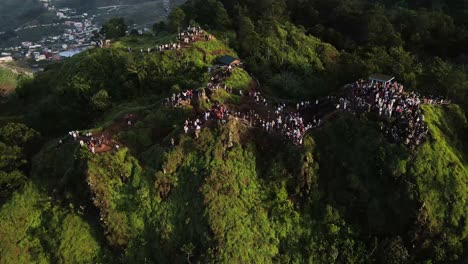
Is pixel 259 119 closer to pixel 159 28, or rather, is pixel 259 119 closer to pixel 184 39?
A: pixel 184 39

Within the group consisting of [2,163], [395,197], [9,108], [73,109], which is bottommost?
[9,108]

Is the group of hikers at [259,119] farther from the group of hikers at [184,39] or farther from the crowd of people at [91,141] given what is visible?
the group of hikers at [184,39]

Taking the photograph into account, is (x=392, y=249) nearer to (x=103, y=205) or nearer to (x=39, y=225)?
(x=103, y=205)

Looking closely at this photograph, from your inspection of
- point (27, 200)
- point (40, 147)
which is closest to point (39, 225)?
point (27, 200)

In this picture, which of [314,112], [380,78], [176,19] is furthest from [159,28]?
[380,78]

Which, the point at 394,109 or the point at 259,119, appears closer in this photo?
the point at 394,109

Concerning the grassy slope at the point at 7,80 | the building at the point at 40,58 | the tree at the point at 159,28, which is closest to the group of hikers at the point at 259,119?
the tree at the point at 159,28
